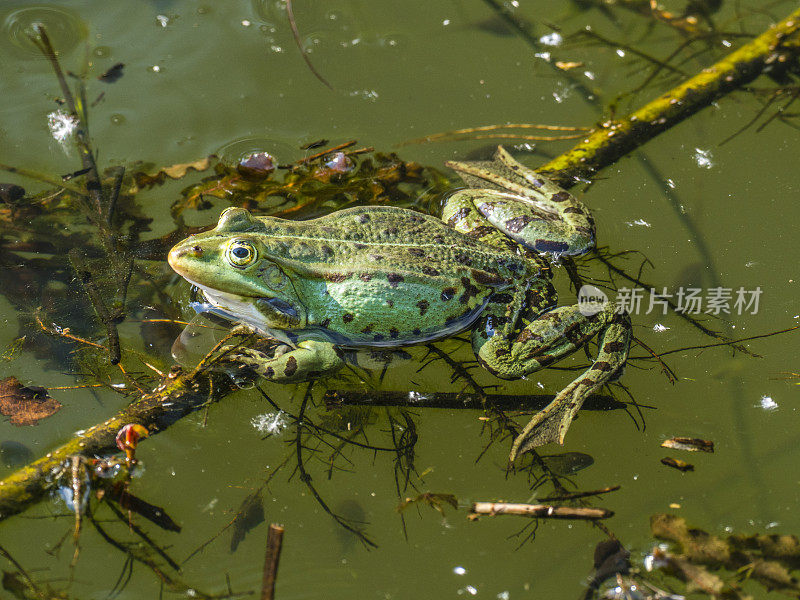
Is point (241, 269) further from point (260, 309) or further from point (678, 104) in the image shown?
point (678, 104)

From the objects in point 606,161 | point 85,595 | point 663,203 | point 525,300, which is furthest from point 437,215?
point 85,595

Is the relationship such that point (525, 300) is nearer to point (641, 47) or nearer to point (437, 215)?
point (437, 215)

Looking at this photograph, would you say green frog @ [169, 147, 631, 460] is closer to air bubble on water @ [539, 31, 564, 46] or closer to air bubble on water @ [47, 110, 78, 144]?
air bubble on water @ [47, 110, 78, 144]

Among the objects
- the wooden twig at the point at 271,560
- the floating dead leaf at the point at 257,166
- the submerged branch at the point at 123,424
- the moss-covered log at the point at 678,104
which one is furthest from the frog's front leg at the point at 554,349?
the floating dead leaf at the point at 257,166

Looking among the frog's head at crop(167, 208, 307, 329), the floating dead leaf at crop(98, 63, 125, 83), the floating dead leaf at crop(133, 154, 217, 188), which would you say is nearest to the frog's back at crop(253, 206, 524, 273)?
the frog's head at crop(167, 208, 307, 329)

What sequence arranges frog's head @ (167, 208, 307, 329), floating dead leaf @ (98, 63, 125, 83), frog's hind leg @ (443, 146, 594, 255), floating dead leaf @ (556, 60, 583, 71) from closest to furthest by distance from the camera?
frog's head @ (167, 208, 307, 329) → frog's hind leg @ (443, 146, 594, 255) → floating dead leaf @ (98, 63, 125, 83) → floating dead leaf @ (556, 60, 583, 71)

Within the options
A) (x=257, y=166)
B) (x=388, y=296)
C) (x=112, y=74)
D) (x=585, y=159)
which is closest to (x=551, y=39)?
(x=585, y=159)

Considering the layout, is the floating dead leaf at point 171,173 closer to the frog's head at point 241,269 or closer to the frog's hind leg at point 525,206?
the frog's head at point 241,269
